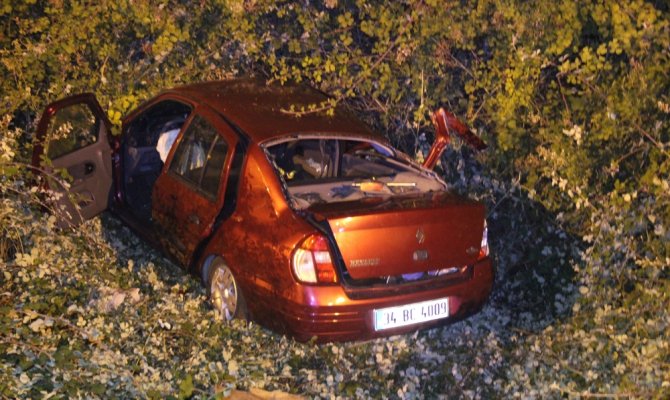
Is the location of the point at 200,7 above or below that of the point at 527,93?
above

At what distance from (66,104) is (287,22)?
2893 millimetres

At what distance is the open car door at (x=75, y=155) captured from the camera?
7.51m

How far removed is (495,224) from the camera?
8.21 metres

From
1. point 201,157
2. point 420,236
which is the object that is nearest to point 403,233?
point 420,236

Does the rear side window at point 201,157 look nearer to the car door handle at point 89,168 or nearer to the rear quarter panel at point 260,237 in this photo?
the rear quarter panel at point 260,237

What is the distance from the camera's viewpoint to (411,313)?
19.7 ft

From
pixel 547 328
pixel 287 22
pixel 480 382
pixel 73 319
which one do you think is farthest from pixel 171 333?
pixel 287 22

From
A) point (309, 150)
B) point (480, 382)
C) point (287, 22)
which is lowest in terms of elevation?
point (480, 382)

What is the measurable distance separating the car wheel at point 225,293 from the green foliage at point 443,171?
0.49ft

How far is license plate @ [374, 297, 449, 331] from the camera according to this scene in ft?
19.4

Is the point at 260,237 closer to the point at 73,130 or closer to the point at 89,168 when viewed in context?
the point at 89,168

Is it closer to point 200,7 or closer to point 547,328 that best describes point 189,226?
point 547,328

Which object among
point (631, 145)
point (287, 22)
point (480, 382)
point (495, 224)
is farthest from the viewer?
point (287, 22)

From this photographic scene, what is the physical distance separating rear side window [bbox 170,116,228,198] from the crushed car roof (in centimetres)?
19
